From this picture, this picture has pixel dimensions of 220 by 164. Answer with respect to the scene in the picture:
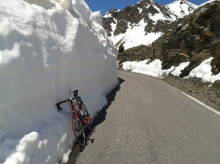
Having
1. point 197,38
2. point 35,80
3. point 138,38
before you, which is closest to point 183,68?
point 197,38

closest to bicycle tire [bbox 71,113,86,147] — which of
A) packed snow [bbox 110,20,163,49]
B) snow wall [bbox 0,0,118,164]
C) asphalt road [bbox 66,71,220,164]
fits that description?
snow wall [bbox 0,0,118,164]

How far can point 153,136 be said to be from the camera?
7.19 meters

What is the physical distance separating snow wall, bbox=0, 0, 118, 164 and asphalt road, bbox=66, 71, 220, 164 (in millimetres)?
878

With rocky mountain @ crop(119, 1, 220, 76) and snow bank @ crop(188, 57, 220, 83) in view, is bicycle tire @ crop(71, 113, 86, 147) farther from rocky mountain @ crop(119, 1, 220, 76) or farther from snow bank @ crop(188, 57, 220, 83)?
rocky mountain @ crop(119, 1, 220, 76)

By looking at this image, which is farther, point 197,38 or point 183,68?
point 197,38

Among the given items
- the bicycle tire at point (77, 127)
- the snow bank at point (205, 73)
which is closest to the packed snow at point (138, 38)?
the snow bank at point (205, 73)

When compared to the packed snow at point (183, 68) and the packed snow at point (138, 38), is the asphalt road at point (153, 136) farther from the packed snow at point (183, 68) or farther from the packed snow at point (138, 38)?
the packed snow at point (138, 38)

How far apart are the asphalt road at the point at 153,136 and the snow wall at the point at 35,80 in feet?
2.88

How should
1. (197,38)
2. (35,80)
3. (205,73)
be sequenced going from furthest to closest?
1. (197,38)
2. (205,73)
3. (35,80)

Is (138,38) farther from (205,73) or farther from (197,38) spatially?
(205,73)

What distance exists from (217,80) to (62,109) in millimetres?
11859

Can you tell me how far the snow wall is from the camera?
470 centimetres

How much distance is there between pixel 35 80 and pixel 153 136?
3.53m

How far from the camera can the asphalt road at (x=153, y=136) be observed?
579cm
